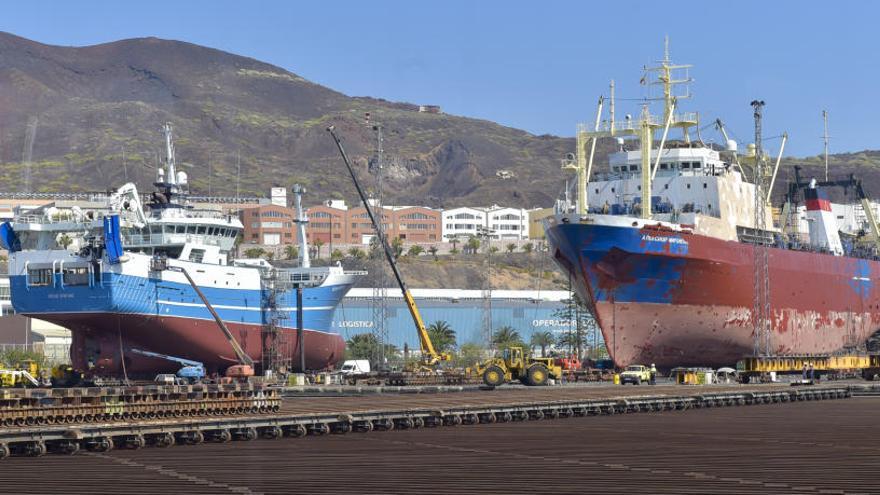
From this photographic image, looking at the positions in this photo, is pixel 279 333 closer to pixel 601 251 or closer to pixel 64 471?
pixel 601 251

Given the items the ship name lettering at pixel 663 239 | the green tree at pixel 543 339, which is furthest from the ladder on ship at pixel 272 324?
the green tree at pixel 543 339

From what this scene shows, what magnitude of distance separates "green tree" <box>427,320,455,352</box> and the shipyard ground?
317 feet

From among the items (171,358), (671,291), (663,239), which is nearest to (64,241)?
(171,358)

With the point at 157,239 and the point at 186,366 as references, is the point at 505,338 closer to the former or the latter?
the point at 157,239

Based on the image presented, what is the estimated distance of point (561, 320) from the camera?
163 m

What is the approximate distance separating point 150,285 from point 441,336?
62.0 metres

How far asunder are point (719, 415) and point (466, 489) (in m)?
28.1

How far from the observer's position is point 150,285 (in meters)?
87.8

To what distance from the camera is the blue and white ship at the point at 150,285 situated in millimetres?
87125

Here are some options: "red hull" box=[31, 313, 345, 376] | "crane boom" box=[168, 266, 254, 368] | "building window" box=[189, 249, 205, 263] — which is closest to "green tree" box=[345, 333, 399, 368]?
"crane boom" box=[168, 266, 254, 368]

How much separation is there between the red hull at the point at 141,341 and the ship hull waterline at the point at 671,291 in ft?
76.4

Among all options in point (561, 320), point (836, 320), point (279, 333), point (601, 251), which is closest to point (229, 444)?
point (601, 251)

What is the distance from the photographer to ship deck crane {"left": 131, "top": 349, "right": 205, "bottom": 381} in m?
86.2

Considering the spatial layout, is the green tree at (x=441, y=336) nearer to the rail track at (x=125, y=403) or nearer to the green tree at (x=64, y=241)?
the green tree at (x=64, y=241)
